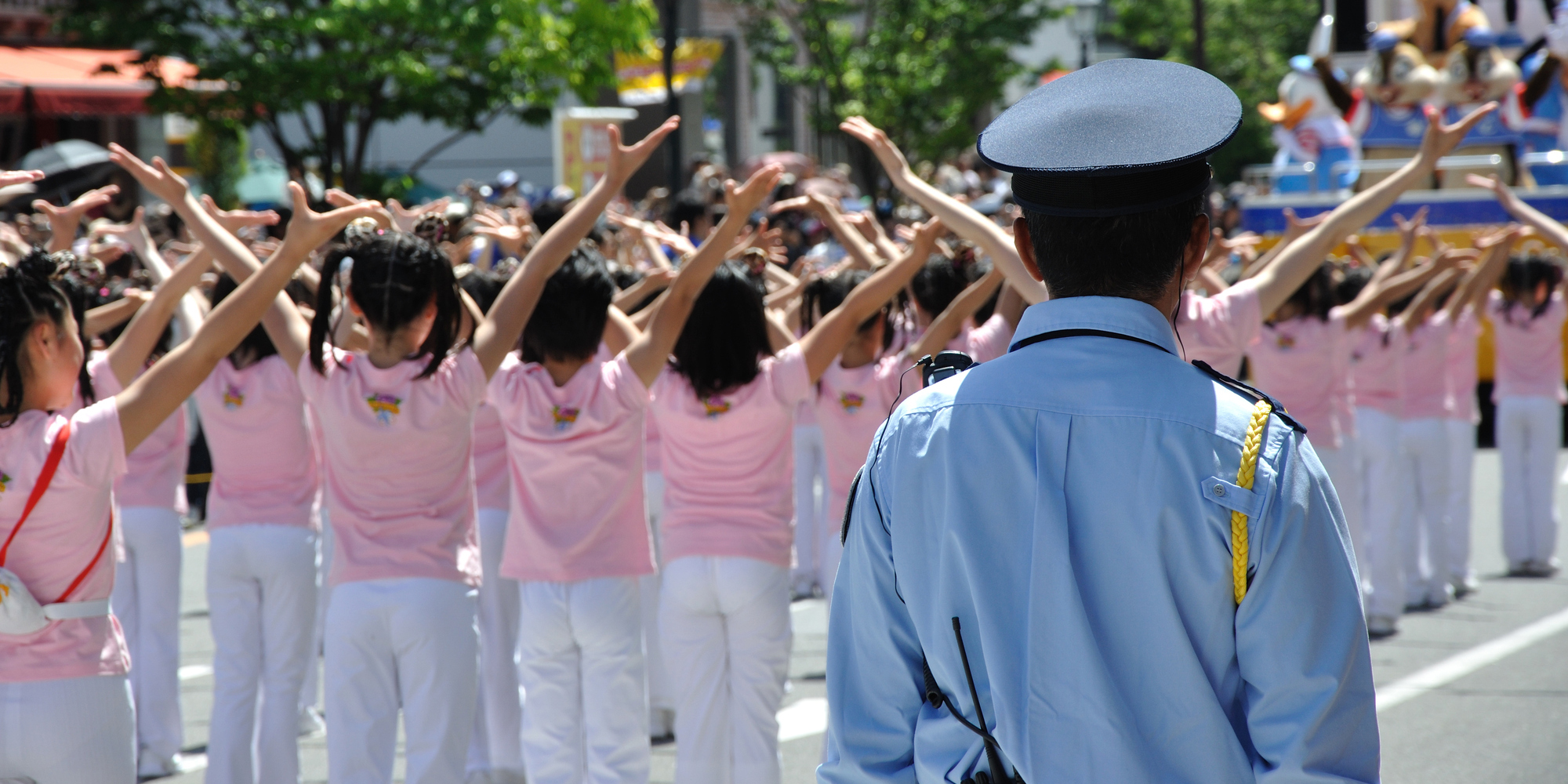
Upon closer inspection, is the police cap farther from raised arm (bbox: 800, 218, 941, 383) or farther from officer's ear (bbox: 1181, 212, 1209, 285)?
raised arm (bbox: 800, 218, 941, 383)

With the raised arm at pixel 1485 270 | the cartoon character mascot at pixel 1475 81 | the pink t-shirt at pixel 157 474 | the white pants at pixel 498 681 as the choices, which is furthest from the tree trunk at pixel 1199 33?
the pink t-shirt at pixel 157 474

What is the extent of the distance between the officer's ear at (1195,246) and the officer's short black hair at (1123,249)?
0.04ft

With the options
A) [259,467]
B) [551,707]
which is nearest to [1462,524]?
[551,707]

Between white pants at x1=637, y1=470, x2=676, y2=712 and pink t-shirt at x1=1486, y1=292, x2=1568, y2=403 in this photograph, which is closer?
white pants at x1=637, y1=470, x2=676, y2=712

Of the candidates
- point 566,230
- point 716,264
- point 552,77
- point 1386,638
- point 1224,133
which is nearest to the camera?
point 1224,133

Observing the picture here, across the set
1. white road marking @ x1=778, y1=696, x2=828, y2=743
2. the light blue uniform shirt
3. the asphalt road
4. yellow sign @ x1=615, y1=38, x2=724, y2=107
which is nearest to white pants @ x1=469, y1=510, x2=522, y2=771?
the asphalt road

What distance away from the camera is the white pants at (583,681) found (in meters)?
4.48

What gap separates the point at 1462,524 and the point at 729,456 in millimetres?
6280

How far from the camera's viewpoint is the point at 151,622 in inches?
229

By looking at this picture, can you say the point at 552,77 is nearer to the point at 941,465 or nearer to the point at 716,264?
the point at 716,264

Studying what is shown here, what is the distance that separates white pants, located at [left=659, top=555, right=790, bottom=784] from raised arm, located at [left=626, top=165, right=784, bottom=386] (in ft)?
2.37

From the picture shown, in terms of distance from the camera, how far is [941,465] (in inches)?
75.7

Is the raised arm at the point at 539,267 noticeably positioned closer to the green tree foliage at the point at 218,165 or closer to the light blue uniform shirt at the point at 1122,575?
the light blue uniform shirt at the point at 1122,575

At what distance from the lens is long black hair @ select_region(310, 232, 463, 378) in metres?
4.00
